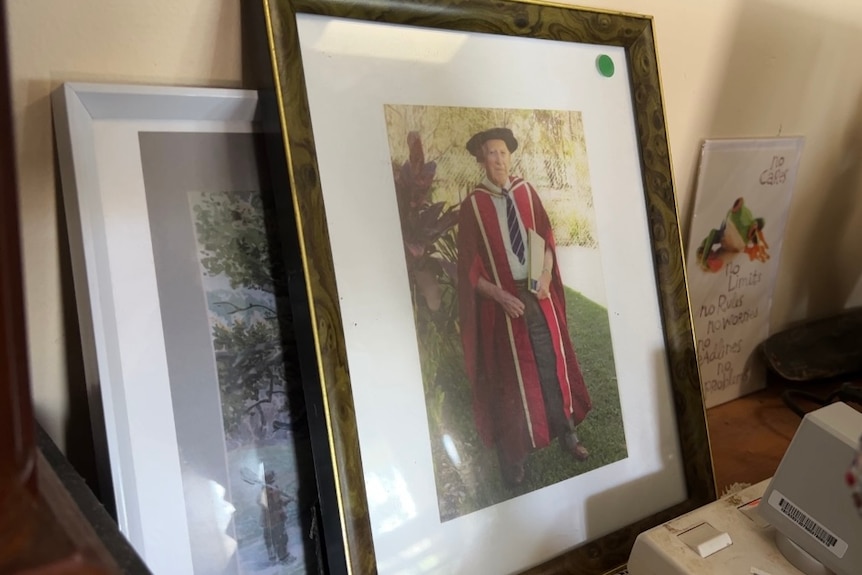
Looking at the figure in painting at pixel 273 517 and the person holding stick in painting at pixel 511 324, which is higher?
the person holding stick in painting at pixel 511 324

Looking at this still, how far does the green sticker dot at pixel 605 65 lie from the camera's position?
0.63 metres

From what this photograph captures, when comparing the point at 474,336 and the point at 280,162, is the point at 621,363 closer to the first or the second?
the point at 474,336

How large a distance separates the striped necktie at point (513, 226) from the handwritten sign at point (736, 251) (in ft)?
1.15

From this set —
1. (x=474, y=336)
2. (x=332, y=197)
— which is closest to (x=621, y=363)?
(x=474, y=336)

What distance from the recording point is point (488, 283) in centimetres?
56

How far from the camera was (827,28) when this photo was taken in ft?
2.88

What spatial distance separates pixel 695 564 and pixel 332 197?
0.40 meters

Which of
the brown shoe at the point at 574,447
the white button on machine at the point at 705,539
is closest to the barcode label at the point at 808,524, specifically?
the white button on machine at the point at 705,539

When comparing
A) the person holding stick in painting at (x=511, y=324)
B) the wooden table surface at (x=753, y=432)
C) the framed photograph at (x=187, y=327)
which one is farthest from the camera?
the wooden table surface at (x=753, y=432)

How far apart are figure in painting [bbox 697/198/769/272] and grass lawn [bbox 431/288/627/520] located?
0.29 m

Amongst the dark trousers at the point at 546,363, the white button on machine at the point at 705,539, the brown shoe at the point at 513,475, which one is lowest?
the white button on machine at the point at 705,539

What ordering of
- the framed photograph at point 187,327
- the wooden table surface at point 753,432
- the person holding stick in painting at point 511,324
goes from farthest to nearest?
1. the wooden table surface at point 753,432
2. the person holding stick in painting at point 511,324
3. the framed photograph at point 187,327

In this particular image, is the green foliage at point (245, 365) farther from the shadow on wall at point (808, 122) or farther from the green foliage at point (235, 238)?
the shadow on wall at point (808, 122)

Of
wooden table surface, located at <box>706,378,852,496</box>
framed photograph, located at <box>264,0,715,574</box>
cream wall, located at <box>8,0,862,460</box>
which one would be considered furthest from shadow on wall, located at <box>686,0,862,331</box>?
framed photograph, located at <box>264,0,715,574</box>
